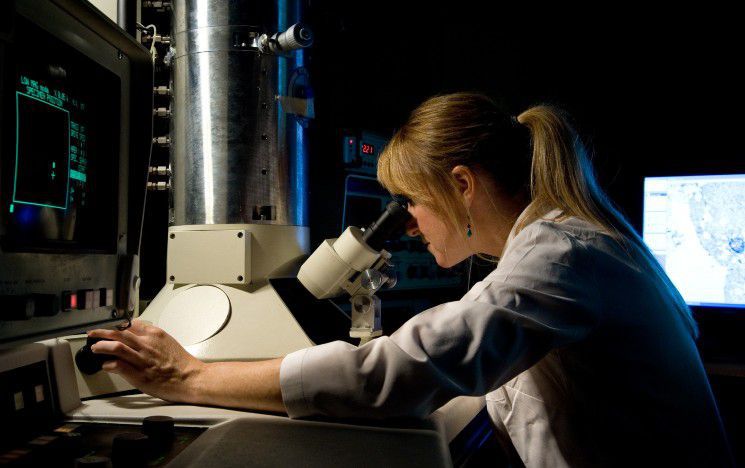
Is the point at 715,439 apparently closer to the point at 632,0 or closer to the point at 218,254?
the point at 218,254

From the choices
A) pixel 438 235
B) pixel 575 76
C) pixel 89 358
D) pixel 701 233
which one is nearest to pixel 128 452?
pixel 89 358

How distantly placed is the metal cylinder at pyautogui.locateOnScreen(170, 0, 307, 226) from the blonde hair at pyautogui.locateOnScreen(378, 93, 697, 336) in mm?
382

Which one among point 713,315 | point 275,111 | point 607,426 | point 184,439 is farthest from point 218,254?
point 713,315

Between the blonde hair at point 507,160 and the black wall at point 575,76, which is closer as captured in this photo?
the blonde hair at point 507,160

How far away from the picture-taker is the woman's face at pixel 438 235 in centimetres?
119

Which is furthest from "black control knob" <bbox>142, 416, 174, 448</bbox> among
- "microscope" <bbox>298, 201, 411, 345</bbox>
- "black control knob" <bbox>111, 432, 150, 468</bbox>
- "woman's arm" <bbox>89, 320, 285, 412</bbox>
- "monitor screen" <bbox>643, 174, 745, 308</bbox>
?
"monitor screen" <bbox>643, 174, 745, 308</bbox>

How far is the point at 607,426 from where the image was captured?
896mm

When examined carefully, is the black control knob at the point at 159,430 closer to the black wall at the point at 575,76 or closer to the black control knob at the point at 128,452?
the black control knob at the point at 128,452

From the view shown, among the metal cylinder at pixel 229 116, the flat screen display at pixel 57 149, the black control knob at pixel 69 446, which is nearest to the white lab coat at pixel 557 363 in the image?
the black control knob at pixel 69 446

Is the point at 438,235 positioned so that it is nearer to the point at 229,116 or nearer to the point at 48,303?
the point at 229,116

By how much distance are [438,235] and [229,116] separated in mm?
551

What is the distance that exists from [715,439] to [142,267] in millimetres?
1393

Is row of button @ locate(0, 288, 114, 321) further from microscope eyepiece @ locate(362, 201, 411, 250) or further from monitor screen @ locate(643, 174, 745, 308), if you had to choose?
monitor screen @ locate(643, 174, 745, 308)

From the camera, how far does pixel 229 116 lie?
1361 mm
